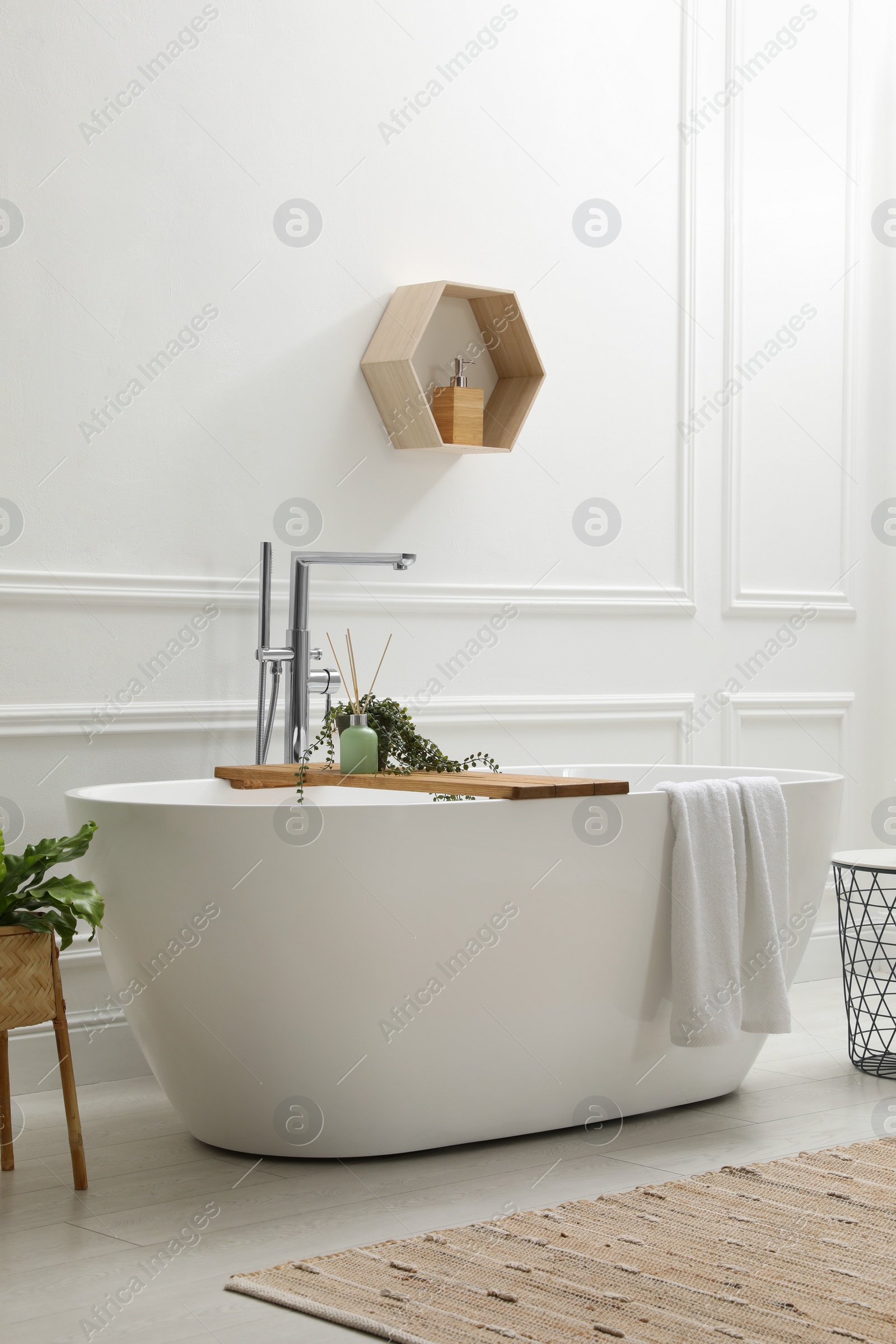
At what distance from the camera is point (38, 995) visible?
88.8 inches

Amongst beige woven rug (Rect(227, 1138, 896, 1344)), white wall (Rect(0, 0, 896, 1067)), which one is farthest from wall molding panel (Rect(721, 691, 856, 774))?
beige woven rug (Rect(227, 1138, 896, 1344))

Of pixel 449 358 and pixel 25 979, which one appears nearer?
pixel 25 979

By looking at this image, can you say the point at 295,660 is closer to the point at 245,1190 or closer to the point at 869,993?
the point at 245,1190

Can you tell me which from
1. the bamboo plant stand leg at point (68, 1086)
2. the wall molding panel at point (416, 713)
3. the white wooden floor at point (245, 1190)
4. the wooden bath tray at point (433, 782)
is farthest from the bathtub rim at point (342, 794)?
the white wooden floor at point (245, 1190)

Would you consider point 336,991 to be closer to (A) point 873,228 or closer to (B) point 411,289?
(B) point 411,289

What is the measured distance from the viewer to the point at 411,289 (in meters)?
3.39

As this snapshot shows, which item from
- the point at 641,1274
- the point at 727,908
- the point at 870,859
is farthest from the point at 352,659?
the point at 641,1274

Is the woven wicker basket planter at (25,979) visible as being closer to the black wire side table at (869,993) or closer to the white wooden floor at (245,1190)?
the white wooden floor at (245,1190)

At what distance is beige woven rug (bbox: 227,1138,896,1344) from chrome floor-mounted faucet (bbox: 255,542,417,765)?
1.26 m

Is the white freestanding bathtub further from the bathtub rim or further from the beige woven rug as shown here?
the beige woven rug

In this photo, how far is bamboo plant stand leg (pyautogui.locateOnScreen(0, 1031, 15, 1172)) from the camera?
2.40 m

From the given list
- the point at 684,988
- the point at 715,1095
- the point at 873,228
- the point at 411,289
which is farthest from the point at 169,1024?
the point at 873,228

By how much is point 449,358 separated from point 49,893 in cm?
179

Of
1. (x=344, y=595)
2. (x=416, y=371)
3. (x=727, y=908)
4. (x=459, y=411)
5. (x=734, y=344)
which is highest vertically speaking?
(x=734, y=344)
